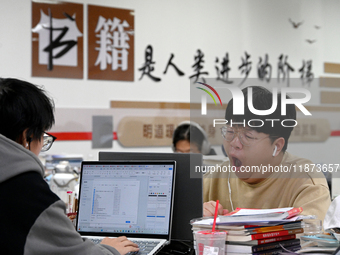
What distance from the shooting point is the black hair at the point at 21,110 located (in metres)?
1.04

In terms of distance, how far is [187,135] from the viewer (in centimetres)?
301

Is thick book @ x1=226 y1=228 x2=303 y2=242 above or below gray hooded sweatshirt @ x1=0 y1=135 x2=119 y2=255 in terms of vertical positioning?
below

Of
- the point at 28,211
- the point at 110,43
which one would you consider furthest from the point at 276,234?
the point at 110,43

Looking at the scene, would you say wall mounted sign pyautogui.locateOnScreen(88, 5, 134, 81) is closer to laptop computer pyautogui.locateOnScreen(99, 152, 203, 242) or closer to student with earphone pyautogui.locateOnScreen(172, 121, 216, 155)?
student with earphone pyautogui.locateOnScreen(172, 121, 216, 155)

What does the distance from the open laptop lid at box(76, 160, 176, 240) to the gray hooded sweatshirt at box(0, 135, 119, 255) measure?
0.45 meters

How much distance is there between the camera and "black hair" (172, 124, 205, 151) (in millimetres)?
3014

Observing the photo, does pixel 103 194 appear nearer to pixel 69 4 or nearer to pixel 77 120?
pixel 77 120

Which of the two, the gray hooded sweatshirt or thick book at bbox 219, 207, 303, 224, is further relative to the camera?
thick book at bbox 219, 207, 303, 224

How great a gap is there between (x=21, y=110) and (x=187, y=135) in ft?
6.69

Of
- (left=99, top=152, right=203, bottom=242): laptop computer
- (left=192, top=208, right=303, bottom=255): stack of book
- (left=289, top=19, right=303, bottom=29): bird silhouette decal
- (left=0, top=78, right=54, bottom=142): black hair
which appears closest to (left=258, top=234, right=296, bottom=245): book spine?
(left=192, top=208, right=303, bottom=255): stack of book

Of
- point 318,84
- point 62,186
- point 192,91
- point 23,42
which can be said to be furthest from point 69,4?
point 318,84

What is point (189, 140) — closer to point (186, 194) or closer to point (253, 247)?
point (186, 194)

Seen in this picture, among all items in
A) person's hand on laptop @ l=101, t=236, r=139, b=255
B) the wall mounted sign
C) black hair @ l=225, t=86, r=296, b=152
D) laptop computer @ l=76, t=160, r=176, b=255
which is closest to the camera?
person's hand on laptop @ l=101, t=236, r=139, b=255

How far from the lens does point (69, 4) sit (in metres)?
3.46
